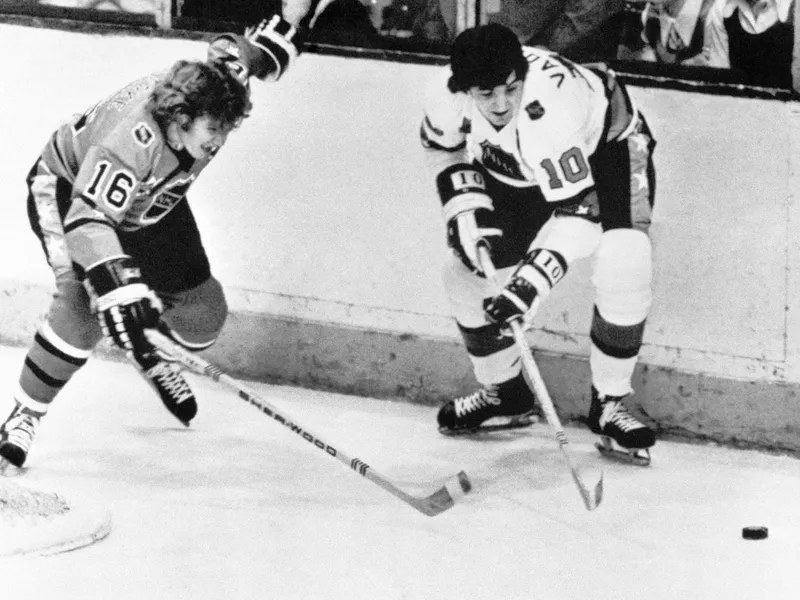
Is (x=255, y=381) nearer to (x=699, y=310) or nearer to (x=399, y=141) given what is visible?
(x=399, y=141)

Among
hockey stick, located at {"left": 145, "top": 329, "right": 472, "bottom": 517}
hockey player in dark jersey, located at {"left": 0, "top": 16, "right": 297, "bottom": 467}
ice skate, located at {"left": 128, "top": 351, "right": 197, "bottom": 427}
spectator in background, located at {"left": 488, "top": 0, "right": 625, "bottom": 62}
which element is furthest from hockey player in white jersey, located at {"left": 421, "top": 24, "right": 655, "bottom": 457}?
ice skate, located at {"left": 128, "top": 351, "right": 197, "bottom": 427}

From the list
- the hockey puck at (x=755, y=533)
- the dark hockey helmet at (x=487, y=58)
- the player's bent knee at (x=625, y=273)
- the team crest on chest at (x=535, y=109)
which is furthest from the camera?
the player's bent knee at (x=625, y=273)

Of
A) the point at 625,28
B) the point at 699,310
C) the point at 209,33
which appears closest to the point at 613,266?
the point at 699,310

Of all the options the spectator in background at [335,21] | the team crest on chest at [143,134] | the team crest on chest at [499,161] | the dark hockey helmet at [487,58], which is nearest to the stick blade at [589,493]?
the team crest on chest at [499,161]

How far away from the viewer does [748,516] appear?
3.09 meters

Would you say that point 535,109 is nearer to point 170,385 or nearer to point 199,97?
point 199,97

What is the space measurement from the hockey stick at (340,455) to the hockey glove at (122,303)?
0.12 ft

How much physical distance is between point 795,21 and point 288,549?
5.50ft

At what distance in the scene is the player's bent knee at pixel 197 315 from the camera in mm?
3652

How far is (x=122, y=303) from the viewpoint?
3.04 m

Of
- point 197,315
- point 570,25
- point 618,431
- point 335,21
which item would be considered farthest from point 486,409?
point 335,21

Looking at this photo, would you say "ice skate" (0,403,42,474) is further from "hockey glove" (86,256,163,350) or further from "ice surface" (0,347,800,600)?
"hockey glove" (86,256,163,350)

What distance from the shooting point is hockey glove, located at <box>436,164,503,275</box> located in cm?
341

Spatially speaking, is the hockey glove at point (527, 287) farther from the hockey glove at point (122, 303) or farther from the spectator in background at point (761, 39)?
the hockey glove at point (122, 303)
